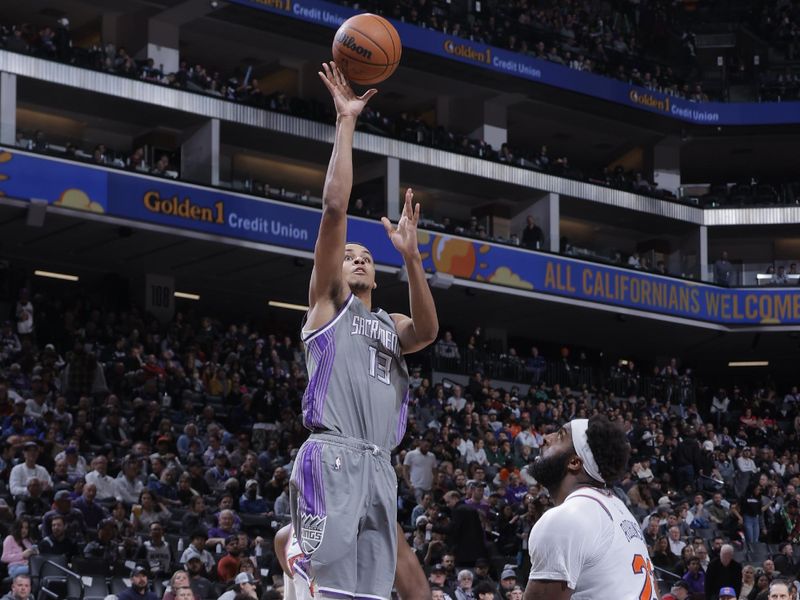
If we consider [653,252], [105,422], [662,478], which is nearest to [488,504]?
[105,422]

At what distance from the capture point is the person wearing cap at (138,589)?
14.2 meters

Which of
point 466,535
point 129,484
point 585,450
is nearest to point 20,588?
point 129,484

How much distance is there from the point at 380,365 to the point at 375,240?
2654 centimetres

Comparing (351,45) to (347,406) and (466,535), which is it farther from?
(466,535)

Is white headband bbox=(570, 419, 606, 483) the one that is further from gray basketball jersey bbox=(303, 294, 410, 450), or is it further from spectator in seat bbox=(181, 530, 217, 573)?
spectator in seat bbox=(181, 530, 217, 573)

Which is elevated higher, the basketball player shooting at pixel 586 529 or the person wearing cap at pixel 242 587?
the basketball player shooting at pixel 586 529

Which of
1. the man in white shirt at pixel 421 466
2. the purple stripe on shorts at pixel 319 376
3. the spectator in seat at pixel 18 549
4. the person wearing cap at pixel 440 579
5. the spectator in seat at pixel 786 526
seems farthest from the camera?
the spectator in seat at pixel 786 526

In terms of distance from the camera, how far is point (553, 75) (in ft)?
128

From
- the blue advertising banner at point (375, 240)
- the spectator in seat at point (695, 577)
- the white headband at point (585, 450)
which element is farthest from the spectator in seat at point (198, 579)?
the blue advertising banner at point (375, 240)

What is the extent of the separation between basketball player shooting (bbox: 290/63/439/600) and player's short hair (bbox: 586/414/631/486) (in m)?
1.34

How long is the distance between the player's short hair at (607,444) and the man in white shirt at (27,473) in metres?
12.8

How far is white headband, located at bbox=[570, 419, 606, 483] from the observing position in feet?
17.5

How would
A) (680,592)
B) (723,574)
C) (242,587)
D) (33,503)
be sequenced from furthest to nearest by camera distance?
(723,574) → (680,592) → (33,503) → (242,587)

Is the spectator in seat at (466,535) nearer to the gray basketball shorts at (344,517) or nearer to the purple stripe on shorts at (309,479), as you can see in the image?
the gray basketball shorts at (344,517)
